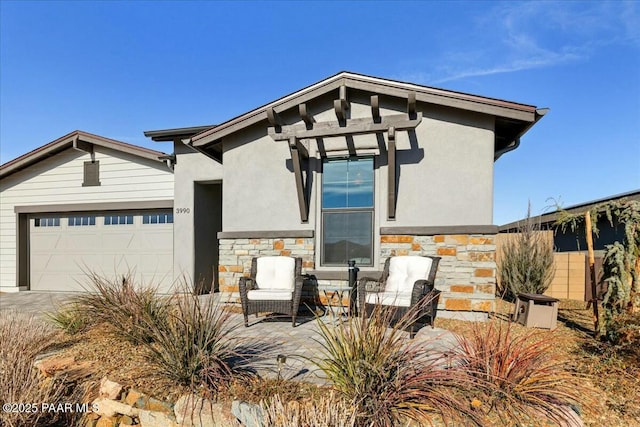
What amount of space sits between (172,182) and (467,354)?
8.33m

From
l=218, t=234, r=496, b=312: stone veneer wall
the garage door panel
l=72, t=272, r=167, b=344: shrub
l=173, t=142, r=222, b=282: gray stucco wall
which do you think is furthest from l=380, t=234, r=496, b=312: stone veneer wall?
the garage door panel

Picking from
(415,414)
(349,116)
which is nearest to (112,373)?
(415,414)

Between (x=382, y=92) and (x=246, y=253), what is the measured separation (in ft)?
12.8

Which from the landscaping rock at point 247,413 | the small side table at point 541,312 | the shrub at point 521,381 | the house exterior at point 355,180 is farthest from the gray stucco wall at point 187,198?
the shrub at point 521,381

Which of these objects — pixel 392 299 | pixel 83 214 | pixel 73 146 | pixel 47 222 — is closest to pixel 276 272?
pixel 392 299

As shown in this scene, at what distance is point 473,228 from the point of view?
530 centimetres

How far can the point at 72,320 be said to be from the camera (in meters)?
4.53

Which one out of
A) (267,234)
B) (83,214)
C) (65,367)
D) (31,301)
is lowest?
(31,301)

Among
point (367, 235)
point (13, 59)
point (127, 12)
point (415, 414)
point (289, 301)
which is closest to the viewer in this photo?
point (415, 414)

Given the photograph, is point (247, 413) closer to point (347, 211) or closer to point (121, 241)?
point (347, 211)

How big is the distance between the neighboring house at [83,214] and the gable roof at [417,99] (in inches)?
130

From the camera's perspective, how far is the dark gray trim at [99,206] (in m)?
8.83

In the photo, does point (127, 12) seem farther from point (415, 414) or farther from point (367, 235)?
point (415, 414)

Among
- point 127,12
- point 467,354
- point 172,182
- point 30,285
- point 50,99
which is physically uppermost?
point 127,12
